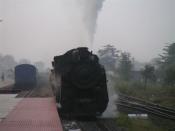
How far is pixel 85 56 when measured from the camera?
12125 millimetres

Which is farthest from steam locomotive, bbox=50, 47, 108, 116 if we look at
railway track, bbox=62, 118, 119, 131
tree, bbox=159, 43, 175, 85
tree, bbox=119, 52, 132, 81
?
tree, bbox=119, 52, 132, 81

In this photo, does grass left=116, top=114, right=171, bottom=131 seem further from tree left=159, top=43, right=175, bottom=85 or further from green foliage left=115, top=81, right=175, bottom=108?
tree left=159, top=43, right=175, bottom=85

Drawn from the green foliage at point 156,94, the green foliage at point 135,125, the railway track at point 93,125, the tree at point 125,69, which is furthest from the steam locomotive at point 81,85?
the tree at point 125,69

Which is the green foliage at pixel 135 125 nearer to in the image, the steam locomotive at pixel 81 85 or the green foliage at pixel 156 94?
the steam locomotive at pixel 81 85

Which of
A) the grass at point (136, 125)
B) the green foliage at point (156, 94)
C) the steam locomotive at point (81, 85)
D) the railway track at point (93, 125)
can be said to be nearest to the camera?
the railway track at point (93, 125)

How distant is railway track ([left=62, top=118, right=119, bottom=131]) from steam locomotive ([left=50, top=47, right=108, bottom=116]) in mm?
726

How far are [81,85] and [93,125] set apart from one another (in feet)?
5.98

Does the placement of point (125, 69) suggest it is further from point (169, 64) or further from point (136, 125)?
point (136, 125)

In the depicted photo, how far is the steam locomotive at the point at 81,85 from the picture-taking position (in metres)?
11.9

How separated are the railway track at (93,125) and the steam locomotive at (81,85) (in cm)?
73

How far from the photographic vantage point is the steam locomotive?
1194cm

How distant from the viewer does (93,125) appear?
1084 centimetres

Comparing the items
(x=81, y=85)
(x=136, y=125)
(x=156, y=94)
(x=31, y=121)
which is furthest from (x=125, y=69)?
(x=31, y=121)

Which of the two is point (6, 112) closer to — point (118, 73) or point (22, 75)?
point (22, 75)
